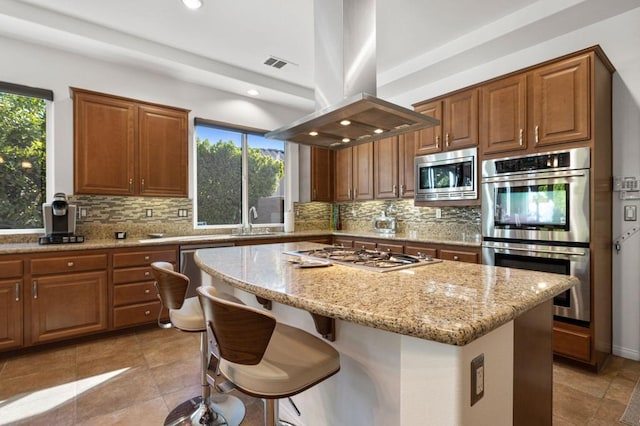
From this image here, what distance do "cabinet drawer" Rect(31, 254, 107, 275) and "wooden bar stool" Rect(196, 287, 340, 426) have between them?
8.17ft

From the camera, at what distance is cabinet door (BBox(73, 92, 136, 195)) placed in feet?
10.6

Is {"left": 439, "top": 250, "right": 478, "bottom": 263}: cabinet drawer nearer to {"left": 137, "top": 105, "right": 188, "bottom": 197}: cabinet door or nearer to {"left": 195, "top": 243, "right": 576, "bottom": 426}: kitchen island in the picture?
{"left": 195, "top": 243, "right": 576, "bottom": 426}: kitchen island

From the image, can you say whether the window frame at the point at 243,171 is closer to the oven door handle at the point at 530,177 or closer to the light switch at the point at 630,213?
the oven door handle at the point at 530,177

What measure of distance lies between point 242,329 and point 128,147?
10.6 ft

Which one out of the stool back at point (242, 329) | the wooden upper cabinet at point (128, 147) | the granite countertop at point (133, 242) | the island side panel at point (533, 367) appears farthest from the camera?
the wooden upper cabinet at point (128, 147)

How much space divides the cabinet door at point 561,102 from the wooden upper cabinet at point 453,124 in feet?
1.84

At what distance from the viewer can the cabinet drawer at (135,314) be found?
3129mm

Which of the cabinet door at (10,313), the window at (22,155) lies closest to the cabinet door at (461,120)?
the window at (22,155)

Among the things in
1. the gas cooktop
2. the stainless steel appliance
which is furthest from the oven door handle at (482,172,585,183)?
the gas cooktop

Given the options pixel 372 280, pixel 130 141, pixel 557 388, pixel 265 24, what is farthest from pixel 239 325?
pixel 130 141

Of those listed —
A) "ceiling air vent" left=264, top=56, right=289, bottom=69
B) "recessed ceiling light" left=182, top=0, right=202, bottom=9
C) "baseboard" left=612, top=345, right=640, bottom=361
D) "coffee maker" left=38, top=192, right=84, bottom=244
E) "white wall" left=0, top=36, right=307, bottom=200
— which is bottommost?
"baseboard" left=612, top=345, right=640, bottom=361

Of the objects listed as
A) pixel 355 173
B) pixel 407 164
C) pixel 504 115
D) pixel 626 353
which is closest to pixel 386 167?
pixel 407 164

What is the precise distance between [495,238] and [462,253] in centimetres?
35

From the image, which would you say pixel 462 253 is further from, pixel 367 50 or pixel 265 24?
pixel 265 24
